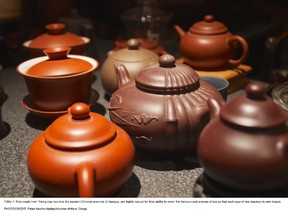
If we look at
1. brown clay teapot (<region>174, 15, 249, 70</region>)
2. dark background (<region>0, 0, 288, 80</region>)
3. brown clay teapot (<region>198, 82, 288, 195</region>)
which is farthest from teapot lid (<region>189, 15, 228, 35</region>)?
brown clay teapot (<region>198, 82, 288, 195</region>)

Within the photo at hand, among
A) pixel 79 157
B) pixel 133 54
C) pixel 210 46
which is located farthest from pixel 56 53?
pixel 210 46

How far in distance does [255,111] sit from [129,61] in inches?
30.8

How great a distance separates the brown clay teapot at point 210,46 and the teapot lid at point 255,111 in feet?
2.71

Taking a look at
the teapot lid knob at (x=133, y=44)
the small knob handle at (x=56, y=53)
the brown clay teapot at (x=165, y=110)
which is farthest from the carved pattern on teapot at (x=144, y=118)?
the teapot lid knob at (x=133, y=44)

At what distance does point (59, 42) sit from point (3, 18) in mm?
516

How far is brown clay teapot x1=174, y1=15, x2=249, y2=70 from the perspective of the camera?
1607 mm

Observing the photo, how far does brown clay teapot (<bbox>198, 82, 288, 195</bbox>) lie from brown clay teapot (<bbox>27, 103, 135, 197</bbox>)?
9.1 inches

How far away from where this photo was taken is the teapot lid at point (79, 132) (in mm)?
859

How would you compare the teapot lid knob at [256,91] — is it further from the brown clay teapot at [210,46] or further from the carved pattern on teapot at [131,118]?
the brown clay teapot at [210,46]

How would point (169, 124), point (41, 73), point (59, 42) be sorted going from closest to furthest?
point (169, 124) < point (41, 73) < point (59, 42)

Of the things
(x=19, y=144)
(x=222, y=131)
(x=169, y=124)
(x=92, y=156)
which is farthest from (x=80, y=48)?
(x=222, y=131)

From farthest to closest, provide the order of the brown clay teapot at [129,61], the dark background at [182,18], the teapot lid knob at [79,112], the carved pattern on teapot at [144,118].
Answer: the dark background at [182,18] → the brown clay teapot at [129,61] → the carved pattern on teapot at [144,118] → the teapot lid knob at [79,112]
